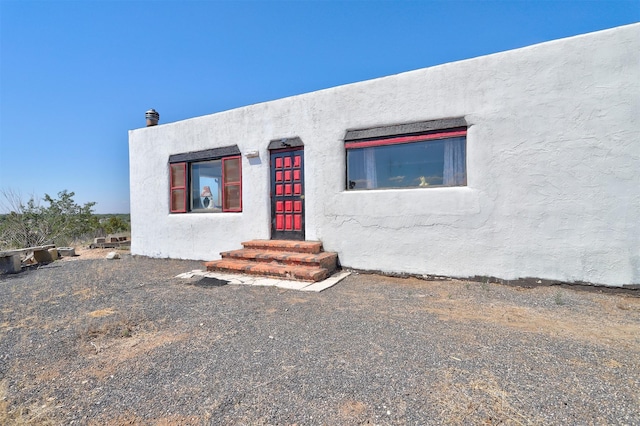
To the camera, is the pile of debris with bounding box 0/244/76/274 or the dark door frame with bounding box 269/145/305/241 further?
the pile of debris with bounding box 0/244/76/274

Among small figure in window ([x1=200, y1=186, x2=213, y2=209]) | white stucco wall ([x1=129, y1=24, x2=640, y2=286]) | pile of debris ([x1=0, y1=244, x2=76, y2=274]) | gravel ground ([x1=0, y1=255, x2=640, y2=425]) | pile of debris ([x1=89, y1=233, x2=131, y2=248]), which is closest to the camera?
gravel ground ([x1=0, y1=255, x2=640, y2=425])

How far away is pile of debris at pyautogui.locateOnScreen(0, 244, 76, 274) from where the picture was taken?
7496 millimetres

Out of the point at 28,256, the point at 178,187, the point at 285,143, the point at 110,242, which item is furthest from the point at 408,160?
the point at 110,242

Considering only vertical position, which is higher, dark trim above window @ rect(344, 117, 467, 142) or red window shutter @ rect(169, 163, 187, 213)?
dark trim above window @ rect(344, 117, 467, 142)

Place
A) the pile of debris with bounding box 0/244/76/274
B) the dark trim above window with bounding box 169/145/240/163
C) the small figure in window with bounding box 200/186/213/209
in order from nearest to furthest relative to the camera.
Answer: the pile of debris with bounding box 0/244/76/274 < the dark trim above window with bounding box 169/145/240/163 < the small figure in window with bounding box 200/186/213/209

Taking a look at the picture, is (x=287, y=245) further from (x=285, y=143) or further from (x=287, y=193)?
(x=285, y=143)

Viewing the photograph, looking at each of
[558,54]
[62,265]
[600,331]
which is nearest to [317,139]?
[558,54]

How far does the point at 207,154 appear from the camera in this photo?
818 cm

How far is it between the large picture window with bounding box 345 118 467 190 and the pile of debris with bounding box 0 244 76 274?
8056mm

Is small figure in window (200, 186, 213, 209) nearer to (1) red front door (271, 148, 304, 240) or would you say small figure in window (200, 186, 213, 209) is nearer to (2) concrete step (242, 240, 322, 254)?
(2) concrete step (242, 240, 322, 254)

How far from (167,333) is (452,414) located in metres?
2.81

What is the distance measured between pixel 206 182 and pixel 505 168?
6983 mm

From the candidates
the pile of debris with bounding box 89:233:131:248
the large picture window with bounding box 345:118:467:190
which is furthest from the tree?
the large picture window with bounding box 345:118:467:190

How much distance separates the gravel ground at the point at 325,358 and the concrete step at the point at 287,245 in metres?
1.63
